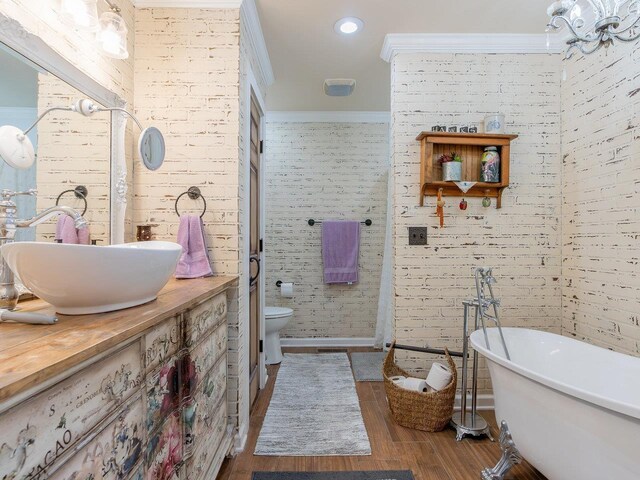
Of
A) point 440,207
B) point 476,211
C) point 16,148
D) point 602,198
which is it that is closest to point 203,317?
point 16,148

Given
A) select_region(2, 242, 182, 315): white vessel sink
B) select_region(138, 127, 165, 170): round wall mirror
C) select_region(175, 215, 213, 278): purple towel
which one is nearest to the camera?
select_region(2, 242, 182, 315): white vessel sink

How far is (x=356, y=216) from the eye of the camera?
3562 mm

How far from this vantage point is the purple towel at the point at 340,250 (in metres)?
3.47

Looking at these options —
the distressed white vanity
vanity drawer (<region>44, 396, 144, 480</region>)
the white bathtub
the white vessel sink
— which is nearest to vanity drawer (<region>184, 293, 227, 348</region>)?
the distressed white vanity

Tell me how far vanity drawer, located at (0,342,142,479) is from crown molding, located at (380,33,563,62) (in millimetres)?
2378

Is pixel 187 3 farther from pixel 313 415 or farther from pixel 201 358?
pixel 313 415

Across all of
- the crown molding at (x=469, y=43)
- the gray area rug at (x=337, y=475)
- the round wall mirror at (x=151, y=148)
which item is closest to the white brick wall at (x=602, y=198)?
the crown molding at (x=469, y=43)

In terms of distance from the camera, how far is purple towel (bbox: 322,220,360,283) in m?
3.47

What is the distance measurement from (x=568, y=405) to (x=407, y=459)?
0.87m

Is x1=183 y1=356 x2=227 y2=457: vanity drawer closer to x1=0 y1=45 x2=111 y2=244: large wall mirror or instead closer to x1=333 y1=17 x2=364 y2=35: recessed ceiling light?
x1=0 y1=45 x2=111 y2=244: large wall mirror

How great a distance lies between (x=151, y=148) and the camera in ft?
5.21

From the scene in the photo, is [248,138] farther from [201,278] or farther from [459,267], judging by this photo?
[459,267]

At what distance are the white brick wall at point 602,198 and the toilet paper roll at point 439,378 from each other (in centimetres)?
88

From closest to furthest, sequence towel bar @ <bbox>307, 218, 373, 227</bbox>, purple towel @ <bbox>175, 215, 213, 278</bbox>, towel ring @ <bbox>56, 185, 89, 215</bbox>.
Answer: towel ring @ <bbox>56, 185, 89, 215</bbox>
purple towel @ <bbox>175, 215, 213, 278</bbox>
towel bar @ <bbox>307, 218, 373, 227</bbox>
